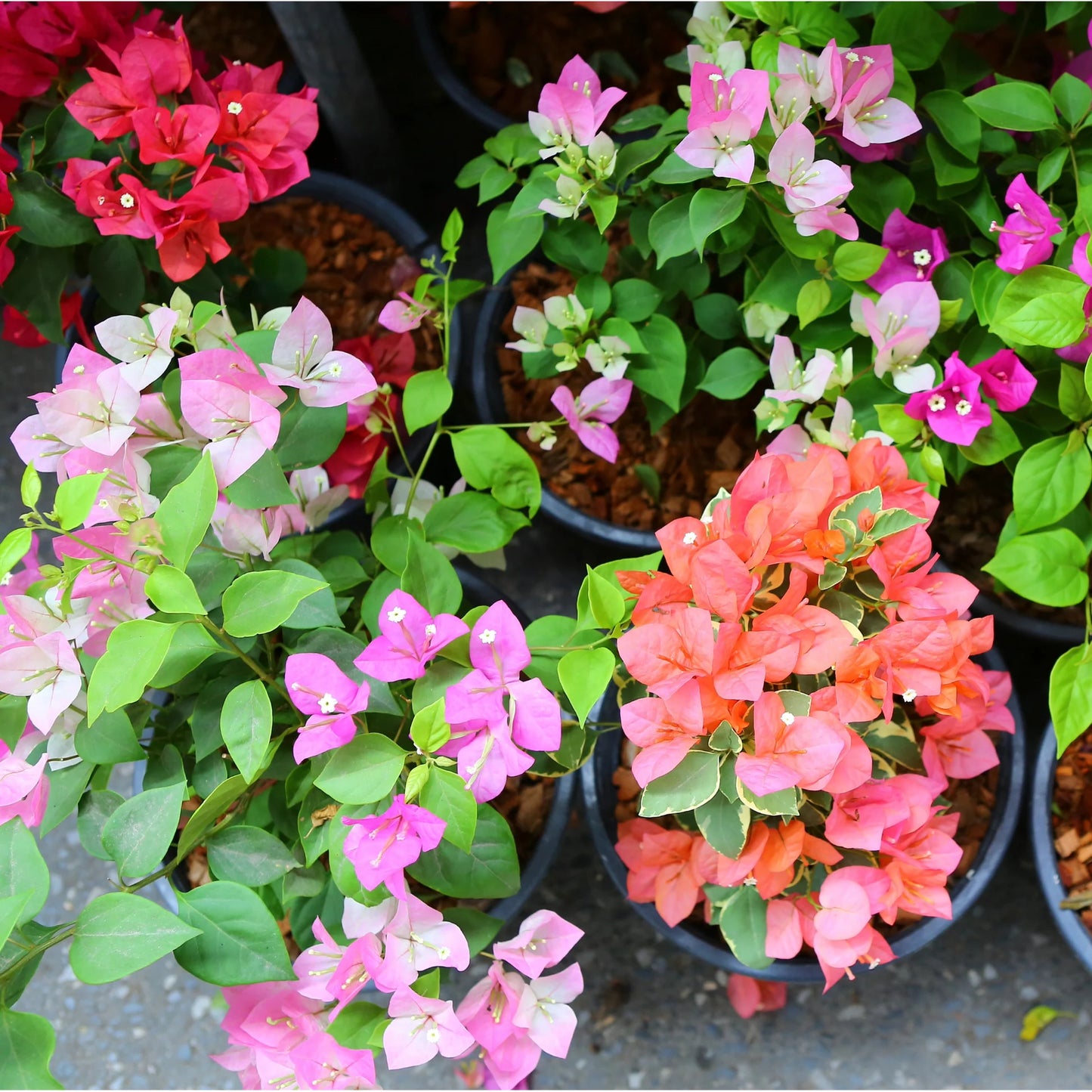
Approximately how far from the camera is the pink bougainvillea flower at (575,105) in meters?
0.80

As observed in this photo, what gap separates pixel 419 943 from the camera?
66cm

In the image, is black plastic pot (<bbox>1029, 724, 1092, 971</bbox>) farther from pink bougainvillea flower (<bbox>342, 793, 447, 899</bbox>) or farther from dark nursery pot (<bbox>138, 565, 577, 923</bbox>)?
pink bougainvillea flower (<bbox>342, 793, 447, 899</bbox>)

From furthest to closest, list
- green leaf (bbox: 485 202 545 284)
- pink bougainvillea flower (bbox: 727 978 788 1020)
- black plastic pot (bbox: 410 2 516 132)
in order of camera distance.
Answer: black plastic pot (bbox: 410 2 516 132)
pink bougainvillea flower (bbox: 727 978 788 1020)
green leaf (bbox: 485 202 545 284)

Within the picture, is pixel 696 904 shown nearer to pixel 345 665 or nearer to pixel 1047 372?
pixel 345 665

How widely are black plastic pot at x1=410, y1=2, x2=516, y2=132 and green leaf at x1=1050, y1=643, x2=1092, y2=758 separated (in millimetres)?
976

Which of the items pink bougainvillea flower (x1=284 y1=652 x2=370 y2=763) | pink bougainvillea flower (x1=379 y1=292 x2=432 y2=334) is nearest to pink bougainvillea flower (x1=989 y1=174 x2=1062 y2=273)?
pink bougainvillea flower (x1=379 y1=292 x2=432 y2=334)

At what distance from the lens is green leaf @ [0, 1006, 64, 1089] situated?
57 centimetres

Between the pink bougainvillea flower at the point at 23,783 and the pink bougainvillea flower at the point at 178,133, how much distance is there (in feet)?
1.54

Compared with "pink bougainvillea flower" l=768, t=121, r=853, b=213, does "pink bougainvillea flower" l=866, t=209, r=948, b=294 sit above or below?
below

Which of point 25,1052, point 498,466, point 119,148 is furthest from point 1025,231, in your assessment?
point 25,1052

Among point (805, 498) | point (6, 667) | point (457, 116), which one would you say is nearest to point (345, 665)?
point (6, 667)

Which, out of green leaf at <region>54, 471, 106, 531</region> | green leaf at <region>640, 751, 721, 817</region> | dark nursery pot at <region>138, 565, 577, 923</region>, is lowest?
dark nursery pot at <region>138, 565, 577, 923</region>

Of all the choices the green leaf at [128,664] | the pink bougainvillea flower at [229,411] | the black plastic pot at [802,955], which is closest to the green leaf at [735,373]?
the black plastic pot at [802,955]

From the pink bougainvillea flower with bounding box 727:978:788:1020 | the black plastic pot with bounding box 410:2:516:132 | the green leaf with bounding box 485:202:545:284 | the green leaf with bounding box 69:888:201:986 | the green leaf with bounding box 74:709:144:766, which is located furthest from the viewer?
the black plastic pot with bounding box 410:2:516:132
